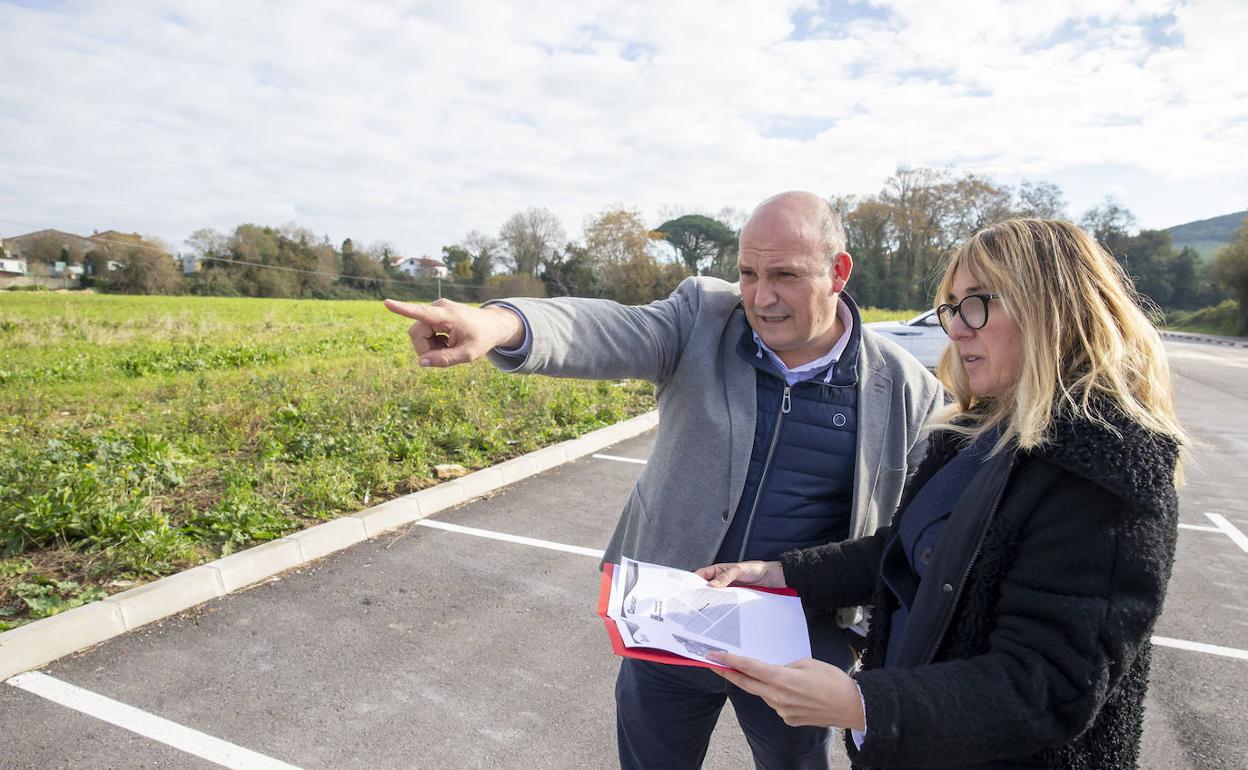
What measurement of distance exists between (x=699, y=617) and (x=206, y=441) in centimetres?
647

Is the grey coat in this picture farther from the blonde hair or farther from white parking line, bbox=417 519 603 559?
white parking line, bbox=417 519 603 559

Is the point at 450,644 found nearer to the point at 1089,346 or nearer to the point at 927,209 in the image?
the point at 1089,346

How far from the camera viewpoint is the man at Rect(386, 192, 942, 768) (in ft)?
6.53

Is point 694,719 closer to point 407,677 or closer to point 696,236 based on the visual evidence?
point 407,677

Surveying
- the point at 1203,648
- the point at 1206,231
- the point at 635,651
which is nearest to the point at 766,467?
the point at 635,651

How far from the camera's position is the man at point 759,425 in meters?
1.99

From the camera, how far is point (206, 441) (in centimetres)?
665

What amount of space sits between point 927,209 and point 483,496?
5445 cm

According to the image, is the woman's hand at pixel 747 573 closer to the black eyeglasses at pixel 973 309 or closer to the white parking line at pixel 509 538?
the black eyeglasses at pixel 973 309

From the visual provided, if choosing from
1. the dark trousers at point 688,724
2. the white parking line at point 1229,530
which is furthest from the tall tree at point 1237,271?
the dark trousers at point 688,724

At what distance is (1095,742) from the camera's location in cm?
126

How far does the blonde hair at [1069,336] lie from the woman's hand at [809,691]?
1.74 ft

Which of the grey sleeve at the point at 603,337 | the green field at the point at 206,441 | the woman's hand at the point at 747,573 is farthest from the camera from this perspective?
the green field at the point at 206,441

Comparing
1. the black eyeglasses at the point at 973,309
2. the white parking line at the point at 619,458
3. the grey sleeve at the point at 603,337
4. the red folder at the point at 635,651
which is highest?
the black eyeglasses at the point at 973,309
